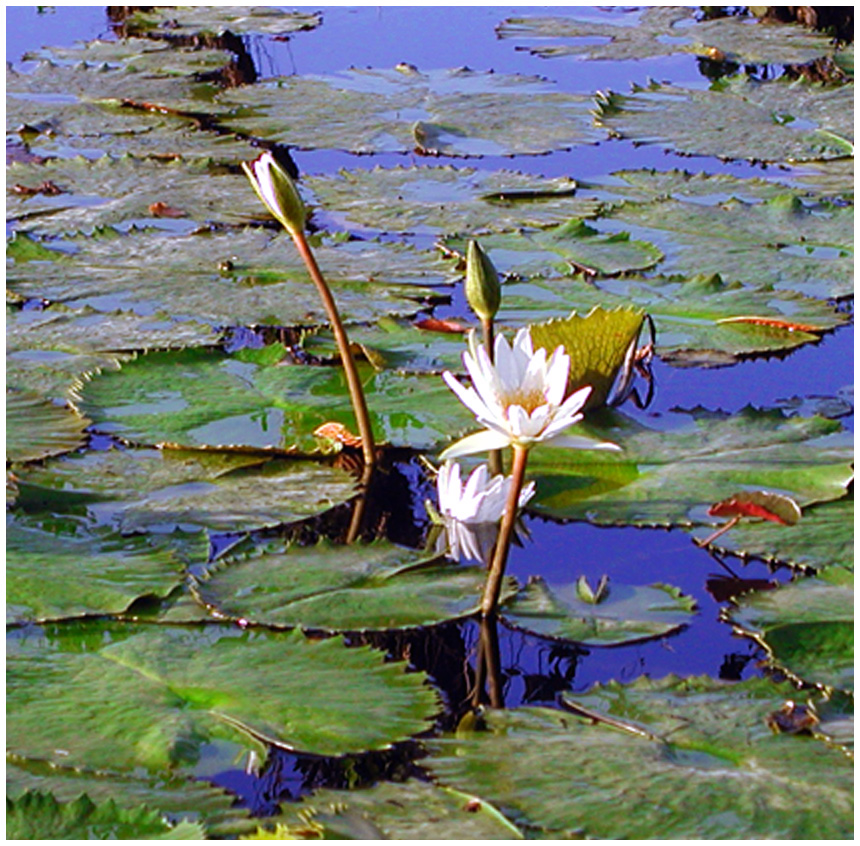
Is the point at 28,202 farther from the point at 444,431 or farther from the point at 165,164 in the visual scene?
the point at 444,431

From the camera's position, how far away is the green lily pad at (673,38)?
5.57m

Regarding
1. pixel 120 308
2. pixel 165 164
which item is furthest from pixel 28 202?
pixel 120 308

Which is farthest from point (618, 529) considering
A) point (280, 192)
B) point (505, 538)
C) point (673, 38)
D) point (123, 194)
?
point (673, 38)

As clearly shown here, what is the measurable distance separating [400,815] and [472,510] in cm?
74

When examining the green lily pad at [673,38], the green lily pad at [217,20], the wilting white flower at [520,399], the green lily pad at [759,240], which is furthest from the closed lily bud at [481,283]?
the green lily pad at [217,20]

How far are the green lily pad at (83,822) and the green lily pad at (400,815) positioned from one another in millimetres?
129

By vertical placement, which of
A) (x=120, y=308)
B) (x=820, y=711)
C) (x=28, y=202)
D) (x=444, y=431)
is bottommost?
(x=820, y=711)

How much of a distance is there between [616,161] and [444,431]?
2.10 meters

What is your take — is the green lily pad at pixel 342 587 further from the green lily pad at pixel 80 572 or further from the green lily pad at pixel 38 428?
the green lily pad at pixel 38 428

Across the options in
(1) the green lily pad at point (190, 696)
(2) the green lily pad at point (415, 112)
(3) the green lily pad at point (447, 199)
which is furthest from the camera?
(2) the green lily pad at point (415, 112)

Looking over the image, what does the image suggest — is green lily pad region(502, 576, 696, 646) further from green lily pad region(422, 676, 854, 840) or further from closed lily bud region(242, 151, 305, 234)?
closed lily bud region(242, 151, 305, 234)

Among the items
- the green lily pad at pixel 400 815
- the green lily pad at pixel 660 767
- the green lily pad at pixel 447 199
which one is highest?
the green lily pad at pixel 447 199

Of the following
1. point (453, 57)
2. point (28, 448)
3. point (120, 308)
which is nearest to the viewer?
point (28, 448)

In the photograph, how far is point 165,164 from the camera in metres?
4.16
